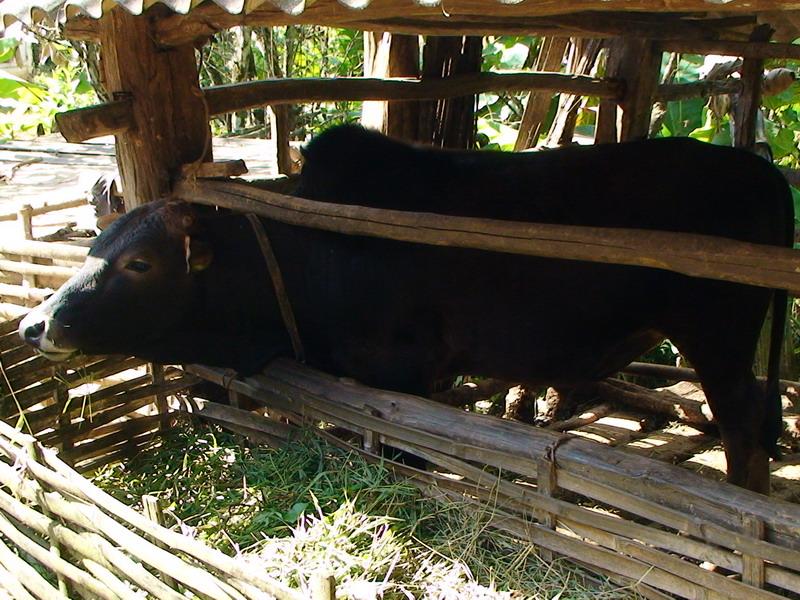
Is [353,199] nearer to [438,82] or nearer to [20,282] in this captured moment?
[438,82]

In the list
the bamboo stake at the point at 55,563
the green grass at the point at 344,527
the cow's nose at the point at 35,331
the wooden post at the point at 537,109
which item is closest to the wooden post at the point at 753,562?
the green grass at the point at 344,527

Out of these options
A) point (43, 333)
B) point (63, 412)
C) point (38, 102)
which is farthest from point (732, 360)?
point (38, 102)

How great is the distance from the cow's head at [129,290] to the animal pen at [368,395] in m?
0.25

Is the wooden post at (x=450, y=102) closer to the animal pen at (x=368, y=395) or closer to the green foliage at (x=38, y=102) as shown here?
the animal pen at (x=368, y=395)

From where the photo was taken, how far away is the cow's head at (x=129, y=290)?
4180 mm

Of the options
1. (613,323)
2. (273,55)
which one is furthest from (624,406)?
(273,55)

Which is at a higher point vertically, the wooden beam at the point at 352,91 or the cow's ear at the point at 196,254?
the wooden beam at the point at 352,91

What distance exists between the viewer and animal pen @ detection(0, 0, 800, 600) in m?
2.86

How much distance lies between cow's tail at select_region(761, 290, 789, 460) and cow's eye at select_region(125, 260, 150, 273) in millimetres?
3085

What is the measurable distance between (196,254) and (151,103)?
2.62 feet

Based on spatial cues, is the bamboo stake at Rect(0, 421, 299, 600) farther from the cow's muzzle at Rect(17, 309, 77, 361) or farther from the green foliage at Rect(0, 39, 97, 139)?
the green foliage at Rect(0, 39, 97, 139)

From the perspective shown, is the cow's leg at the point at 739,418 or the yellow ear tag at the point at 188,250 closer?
the cow's leg at the point at 739,418

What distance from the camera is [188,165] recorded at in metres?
4.58

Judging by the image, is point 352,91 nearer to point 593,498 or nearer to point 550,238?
point 550,238
